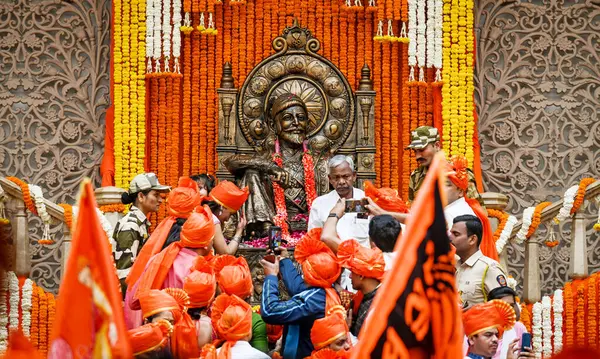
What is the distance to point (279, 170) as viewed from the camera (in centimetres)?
956

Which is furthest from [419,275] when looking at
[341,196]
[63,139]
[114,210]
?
[63,139]

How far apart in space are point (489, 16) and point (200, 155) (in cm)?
319

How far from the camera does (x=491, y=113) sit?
10.8 meters

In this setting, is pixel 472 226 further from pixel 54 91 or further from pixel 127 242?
pixel 54 91

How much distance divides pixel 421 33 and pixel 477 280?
4.51 m

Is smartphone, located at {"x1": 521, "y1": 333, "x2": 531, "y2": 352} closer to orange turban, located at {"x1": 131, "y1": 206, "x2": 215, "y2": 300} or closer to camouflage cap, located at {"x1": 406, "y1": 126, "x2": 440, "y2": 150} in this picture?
orange turban, located at {"x1": 131, "y1": 206, "x2": 215, "y2": 300}

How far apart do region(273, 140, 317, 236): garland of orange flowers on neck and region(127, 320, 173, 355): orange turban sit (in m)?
4.17

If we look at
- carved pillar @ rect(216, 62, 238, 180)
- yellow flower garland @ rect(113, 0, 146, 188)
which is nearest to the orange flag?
carved pillar @ rect(216, 62, 238, 180)

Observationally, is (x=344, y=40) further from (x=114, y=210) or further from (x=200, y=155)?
(x=114, y=210)

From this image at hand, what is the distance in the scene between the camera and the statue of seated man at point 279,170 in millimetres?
9391

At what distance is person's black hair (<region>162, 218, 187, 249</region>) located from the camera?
24.0ft

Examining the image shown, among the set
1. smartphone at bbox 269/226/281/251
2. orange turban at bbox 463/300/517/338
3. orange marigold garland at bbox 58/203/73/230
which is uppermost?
orange marigold garland at bbox 58/203/73/230

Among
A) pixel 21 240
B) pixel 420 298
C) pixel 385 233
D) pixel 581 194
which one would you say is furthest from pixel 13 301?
pixel 420 298

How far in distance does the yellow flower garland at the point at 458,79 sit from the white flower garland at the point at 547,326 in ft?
5.48
